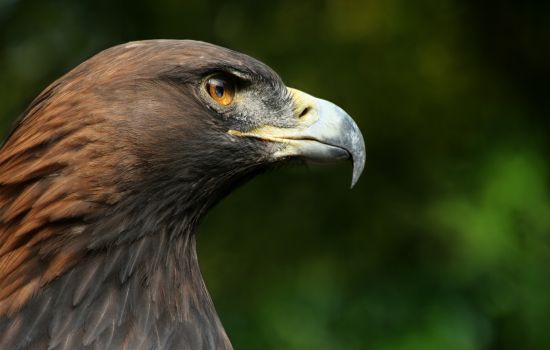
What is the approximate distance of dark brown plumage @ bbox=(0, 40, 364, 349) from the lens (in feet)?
8.69

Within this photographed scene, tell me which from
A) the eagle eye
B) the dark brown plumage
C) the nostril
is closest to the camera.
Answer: the dark brown plumage

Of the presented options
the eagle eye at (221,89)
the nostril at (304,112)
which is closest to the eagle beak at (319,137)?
the nostril at (304,112)

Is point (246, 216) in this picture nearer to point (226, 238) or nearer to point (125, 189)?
point (226, 238)

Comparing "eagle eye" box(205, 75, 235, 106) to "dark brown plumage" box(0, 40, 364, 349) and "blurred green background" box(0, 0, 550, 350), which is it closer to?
"dark brown plumage" box(0, 40, 364, 349)

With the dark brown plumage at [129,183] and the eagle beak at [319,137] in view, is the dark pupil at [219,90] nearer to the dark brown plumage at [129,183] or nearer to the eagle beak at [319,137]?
the dark brown plumage at [129,183]

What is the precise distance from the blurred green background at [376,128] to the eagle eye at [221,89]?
199 centimetres

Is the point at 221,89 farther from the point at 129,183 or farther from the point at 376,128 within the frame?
the point at 376,128

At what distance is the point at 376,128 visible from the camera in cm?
517

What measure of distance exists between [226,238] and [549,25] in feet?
6.74

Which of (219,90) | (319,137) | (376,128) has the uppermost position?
(219,90)

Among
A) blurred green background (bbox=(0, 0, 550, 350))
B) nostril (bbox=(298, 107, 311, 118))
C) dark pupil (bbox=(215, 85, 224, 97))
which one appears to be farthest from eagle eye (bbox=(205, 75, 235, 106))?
blurred green background (bbox=(0, 0, 550, 350))

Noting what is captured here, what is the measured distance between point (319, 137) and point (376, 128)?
7.06 feet

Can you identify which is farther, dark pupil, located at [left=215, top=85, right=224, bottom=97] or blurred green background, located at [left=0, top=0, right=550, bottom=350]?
blurred green background, located at [left=0, top=0, right=550, bottom=350]

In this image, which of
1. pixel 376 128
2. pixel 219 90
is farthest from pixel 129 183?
pixel 376 128
